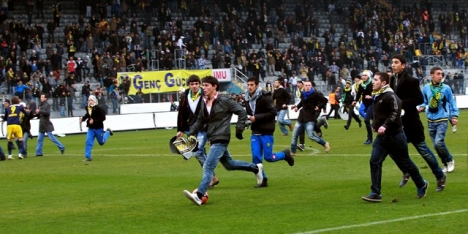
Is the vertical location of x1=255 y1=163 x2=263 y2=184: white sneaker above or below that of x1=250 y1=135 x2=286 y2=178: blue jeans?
below

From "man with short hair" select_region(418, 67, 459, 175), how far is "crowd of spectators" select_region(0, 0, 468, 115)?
28.2 m

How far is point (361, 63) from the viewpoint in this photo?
188ft

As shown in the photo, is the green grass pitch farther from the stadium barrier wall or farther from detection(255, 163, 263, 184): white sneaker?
the stadium barrier wall

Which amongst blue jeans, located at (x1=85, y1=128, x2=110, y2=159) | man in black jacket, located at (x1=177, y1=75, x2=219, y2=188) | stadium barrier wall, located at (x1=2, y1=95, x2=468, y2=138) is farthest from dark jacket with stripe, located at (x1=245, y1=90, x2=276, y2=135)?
stadium barrier wall, located at (x1=2, y1=95, x2=468, y2=138)

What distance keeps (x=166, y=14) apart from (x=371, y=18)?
16.2 m

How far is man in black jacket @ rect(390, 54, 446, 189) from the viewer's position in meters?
13.3

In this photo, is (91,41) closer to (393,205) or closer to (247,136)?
(247,136)

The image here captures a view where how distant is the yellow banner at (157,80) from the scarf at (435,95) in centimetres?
3079

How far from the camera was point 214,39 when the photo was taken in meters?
54.2

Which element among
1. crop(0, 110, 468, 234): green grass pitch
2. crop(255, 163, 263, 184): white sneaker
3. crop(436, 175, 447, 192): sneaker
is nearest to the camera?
crop(0, 110, 468, 234): green grass pitch

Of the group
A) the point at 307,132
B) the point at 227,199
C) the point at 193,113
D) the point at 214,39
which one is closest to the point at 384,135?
the point at 227,199

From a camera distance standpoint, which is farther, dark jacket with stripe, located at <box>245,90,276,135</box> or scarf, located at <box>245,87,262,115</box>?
scarf, located at <box>245,87,262,115</box>

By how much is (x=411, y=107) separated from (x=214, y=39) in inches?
1619

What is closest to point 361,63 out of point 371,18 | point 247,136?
point 371,18
